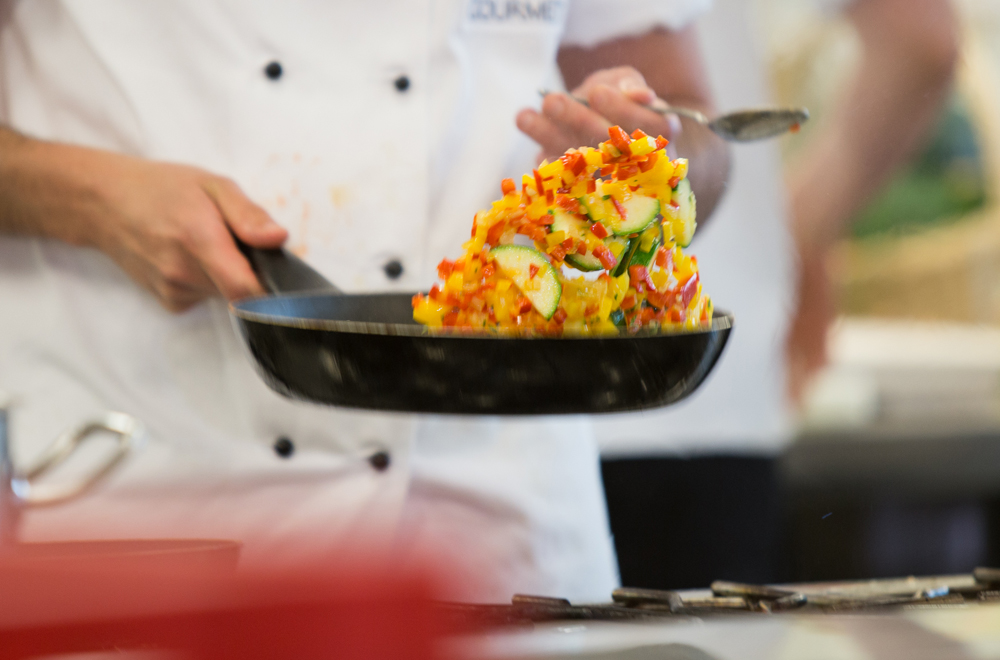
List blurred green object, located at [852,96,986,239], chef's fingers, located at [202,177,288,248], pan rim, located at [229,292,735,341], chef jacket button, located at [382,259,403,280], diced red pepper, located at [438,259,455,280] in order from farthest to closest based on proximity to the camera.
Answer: blurred green object, located at [852,96,986,239]
chef jacket button, located at [382,259,403,280]
chef's fingers, located at [202,177,288,248]
diced red pepper, located at [438,259,455,280]
pan rim, located at [229,292,735,341]

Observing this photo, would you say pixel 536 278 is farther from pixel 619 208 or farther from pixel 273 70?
pixel 273 70

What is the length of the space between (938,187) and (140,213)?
5.09 ft

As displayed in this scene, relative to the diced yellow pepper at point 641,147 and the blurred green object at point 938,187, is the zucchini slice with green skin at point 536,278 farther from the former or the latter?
the blurred green object at point 938,187

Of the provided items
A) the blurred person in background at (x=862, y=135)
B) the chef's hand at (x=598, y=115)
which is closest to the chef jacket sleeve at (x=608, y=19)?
the chef's hand at (x=598, y=115)

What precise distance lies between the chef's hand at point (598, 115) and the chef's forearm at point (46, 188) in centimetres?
41

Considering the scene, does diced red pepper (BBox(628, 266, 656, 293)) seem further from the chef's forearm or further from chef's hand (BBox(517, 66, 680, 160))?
the chef's forearm

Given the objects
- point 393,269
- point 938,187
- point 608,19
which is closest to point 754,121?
point 608,19

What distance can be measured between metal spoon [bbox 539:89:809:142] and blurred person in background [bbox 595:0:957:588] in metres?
0.47

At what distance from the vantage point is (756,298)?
1.42 m

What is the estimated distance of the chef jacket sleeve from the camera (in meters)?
0.94

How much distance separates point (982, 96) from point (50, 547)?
183 centimetres

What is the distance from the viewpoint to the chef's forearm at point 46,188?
84 centimetres

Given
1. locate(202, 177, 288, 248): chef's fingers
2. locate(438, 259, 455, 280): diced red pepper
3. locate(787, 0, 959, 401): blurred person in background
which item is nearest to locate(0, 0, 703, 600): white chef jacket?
locate(202, 177, 288, 248): chef's fingers

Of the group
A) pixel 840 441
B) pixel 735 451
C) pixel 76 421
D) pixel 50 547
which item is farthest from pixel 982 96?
pixel 50 547
